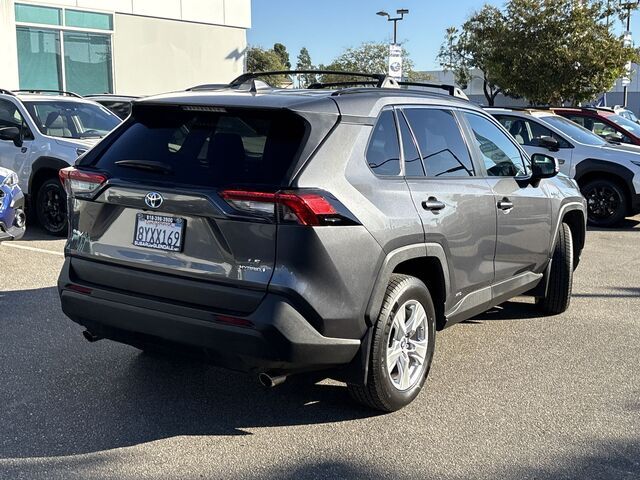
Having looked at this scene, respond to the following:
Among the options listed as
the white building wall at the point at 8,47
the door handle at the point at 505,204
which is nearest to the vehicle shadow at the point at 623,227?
the door handle at the point at 505,204

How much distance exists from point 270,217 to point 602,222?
9.30 meters

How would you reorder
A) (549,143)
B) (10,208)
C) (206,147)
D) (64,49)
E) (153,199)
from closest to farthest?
(153,199) < (206,147) < (10,208) < (549,143) < (64,49)

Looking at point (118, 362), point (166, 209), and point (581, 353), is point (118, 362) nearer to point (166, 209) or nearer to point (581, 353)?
point (166, 209)

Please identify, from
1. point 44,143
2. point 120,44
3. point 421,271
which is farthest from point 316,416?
point 120,44

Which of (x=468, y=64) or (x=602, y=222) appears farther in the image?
(x=468, y=64)

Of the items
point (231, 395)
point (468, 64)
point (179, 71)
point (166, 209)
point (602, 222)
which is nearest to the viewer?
point (166, 209)

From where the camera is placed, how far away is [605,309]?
6.43 m

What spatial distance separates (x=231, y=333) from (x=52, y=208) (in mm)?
6562

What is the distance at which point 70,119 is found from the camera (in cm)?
980

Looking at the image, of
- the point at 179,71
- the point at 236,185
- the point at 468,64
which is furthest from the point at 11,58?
the point at 468,64

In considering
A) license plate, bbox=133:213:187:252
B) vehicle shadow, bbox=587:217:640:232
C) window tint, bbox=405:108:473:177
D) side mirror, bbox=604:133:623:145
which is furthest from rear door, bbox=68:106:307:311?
side mirror, bbox=604:133:623:145

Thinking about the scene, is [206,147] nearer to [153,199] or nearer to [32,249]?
[153,199]

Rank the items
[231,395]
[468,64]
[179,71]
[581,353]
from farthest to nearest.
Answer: [468,64] < [179,71] < [581,353] < [231,395]

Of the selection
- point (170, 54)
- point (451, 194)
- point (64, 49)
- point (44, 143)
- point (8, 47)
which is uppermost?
point (170, 54)
